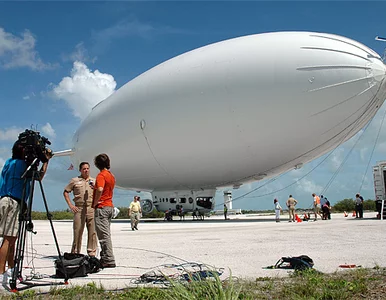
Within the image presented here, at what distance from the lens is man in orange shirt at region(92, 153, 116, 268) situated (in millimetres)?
7277

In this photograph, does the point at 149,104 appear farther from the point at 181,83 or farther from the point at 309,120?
the point at 309,120

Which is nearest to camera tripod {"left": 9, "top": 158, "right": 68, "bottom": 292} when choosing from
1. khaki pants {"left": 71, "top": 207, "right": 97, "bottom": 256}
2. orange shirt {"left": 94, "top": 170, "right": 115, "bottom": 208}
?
orange shirt {"left": 94, "top": 170, "right": 115, "bottom": 208}

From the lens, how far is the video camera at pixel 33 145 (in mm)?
5855

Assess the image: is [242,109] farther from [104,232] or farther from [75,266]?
[75,266]

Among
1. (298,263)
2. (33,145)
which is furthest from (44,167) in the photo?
(298,263)

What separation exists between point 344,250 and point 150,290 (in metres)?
5.35

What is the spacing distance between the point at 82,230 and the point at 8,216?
7.13 feet

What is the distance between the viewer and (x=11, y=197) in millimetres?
6004

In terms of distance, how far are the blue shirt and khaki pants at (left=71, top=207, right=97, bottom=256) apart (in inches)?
73.0

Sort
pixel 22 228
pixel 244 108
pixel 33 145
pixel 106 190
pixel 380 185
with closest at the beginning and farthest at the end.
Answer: pixel 22 228, pixel 33 145, pixel 106 190, pixel 244 108, pixel 380 185

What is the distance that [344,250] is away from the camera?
8578mm

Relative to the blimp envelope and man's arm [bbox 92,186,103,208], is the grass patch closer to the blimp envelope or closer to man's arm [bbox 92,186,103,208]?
man's arm [bbox 92,186,103,208]

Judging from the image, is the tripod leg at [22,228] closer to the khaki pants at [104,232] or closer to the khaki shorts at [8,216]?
the khaki shorts at [8,216]

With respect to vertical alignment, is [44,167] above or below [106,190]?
above
